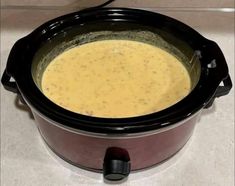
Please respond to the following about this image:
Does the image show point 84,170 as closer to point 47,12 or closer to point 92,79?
point 92,79

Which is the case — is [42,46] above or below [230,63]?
above

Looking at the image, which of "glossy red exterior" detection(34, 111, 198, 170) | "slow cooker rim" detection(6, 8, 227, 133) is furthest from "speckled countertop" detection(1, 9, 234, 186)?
"slow cooker rim" detection(6, 8, 227, 133)

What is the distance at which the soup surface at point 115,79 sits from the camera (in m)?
0.77

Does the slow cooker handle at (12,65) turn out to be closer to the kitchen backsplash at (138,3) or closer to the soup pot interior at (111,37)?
the soup pot interior at (111,37)

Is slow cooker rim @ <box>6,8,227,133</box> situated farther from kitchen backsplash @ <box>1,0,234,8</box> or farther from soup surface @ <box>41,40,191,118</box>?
kitchen backsplash @ <box>1,0,234,8</box>

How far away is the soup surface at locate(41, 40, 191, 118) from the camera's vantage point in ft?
2.52

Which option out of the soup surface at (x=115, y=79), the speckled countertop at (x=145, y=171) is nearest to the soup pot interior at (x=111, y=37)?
the soup surface at (x=115, y=79)

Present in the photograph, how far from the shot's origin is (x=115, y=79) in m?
0.84

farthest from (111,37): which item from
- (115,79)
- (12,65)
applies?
(12,65)

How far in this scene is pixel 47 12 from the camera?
99 cm

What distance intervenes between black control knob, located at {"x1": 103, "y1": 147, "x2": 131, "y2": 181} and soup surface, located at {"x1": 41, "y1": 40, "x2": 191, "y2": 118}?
0.07m

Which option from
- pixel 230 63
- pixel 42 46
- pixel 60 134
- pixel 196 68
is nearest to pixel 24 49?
pixel 42 46

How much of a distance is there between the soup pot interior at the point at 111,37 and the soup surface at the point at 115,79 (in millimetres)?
14

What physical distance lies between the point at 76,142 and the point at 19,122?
0.72 feet
